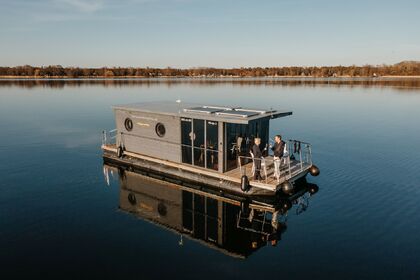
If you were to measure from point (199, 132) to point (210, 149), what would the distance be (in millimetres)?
1332

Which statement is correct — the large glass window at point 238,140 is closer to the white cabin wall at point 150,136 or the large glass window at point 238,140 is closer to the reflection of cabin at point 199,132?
the reflection of cabin at point 199,132

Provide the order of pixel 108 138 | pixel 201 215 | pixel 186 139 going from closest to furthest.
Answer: pixel 201 215
pixel 186 139
pixel 108 138

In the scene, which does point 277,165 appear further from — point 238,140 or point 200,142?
point 200,142

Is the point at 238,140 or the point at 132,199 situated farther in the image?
the point at 238,140

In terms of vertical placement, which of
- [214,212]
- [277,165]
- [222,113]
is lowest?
[214,212]

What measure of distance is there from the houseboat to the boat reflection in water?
73 centimetres

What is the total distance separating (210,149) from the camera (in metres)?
20.4

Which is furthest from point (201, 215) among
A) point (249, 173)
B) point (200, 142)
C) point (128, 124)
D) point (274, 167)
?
point (128, 124)

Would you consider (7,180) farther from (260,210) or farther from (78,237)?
(260,210)

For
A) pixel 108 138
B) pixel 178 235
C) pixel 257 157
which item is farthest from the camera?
pixel 108 138

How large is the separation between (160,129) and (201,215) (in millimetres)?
7654

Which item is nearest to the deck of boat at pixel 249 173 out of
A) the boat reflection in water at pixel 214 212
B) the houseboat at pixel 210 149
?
the houseboat at pixel 210 149

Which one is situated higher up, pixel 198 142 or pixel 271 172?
pixel 198 142

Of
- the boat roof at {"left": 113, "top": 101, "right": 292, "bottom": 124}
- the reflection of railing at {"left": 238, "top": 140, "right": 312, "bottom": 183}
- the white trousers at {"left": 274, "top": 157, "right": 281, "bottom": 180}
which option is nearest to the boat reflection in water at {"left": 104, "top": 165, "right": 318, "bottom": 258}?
the reflection of railing at {"left": 238, "top": 140, "right": 312, "bottom": 183}
